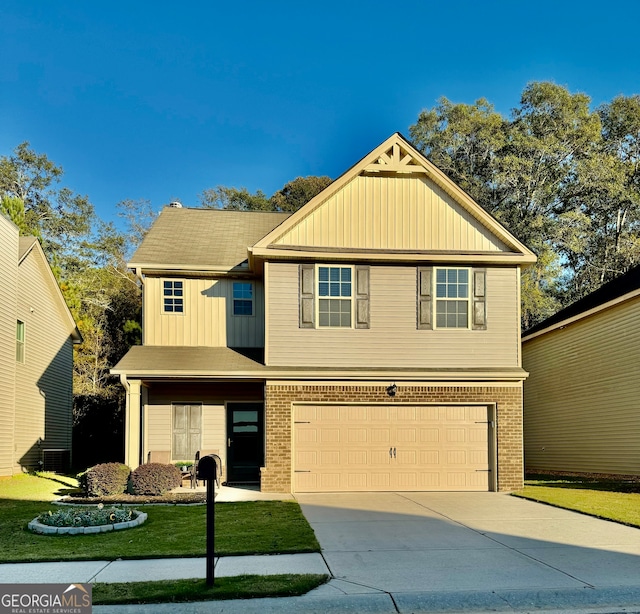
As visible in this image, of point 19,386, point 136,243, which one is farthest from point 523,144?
point 19,386

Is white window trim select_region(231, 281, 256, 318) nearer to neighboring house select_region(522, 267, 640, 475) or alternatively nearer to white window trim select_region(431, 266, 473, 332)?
white window trim select_region(431, 266, 473, 332)

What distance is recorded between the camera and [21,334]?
69.1ft

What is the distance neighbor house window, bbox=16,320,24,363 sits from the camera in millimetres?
20719

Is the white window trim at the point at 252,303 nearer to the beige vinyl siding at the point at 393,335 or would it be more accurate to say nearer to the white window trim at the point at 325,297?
the beige vinyl siding at the point at 393,335

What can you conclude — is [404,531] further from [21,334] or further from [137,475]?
[21,334]

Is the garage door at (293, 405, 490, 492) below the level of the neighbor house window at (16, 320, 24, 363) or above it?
below

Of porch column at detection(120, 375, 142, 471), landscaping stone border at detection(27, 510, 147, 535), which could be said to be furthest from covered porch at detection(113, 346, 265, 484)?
landscaping stone border at detection(27, 510, 147, 535)

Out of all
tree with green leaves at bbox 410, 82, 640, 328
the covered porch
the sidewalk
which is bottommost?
the sidewalk

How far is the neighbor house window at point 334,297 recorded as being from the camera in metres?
16.4

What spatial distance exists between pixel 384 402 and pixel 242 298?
502 centimetres

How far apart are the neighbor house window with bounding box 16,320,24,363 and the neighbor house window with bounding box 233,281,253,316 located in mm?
7481

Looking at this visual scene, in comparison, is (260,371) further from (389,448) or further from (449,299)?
(449,299)

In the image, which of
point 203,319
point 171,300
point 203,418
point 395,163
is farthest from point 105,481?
point 395,163

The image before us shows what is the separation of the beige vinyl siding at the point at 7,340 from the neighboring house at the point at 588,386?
17.0 meters
